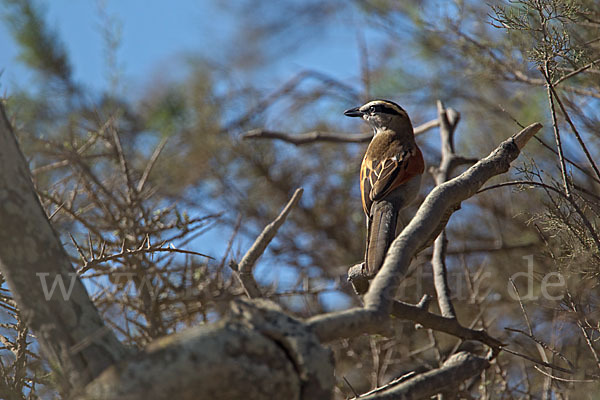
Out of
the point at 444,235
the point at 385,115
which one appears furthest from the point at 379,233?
the point at 385,115

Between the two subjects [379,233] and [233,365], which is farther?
[379,233]

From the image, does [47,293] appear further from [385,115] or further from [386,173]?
[385,115]

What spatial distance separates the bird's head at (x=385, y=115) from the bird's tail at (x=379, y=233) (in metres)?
1.17

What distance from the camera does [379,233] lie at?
4098 mm

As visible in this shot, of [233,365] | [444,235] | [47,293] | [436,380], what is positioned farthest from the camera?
[444,235]

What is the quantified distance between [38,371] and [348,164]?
4633 mm

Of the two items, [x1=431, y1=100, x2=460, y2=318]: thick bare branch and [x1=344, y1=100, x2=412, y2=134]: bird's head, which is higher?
[x1=344, y1=100, x2=412, y2=134]: bird's head

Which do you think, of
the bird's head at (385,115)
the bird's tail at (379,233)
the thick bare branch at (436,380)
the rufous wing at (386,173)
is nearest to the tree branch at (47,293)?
the thick bare branch at (436,380)

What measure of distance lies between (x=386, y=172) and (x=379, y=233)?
31.7 inches

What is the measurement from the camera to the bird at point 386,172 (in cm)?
423

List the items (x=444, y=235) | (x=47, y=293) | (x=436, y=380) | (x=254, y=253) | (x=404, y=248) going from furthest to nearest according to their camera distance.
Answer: (x=444, y=235) < (x=254, y=253) < (x=436, y=380) < (x=404, y=248) < (x=47, y=293)

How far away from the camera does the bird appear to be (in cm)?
423

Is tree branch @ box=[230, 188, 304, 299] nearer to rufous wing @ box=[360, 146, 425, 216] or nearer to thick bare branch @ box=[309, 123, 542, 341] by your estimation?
thick bare branch @ box=[309, 123, 542, 341]

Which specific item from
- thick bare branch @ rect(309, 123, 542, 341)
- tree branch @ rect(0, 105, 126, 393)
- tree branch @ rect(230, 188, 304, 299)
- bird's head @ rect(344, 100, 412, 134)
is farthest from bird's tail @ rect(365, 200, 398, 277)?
tree branch @ rect(0, 105, 126, 393)
